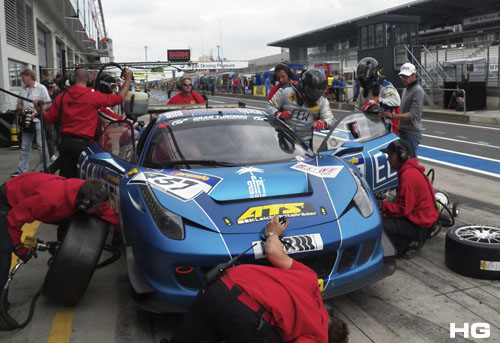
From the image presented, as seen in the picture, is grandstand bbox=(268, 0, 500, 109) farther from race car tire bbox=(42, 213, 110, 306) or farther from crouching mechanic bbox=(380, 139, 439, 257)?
race car tire bbox=(42, 213, 110, 306)

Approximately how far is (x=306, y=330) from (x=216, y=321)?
39 centimetres

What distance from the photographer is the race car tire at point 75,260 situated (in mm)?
3561

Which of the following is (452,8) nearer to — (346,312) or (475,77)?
(475,77)

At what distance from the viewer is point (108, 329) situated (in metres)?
3.47

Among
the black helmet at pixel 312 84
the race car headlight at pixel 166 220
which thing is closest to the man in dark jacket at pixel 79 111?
the black helmet at pixel 312 84

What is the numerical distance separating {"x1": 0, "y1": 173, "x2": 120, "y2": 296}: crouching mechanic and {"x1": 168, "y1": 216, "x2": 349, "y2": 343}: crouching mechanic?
1.53 metres

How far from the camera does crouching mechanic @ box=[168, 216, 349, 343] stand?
2.18m

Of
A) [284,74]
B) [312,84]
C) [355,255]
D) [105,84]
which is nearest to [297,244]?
[355,255]

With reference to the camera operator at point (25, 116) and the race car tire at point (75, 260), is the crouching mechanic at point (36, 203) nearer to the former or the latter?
the race car tire at point (75, 260)

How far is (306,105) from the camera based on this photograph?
20.8ft

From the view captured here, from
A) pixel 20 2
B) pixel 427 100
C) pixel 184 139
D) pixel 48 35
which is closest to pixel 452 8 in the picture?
pixel 427 100

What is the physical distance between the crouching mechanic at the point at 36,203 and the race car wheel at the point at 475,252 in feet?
9.20
